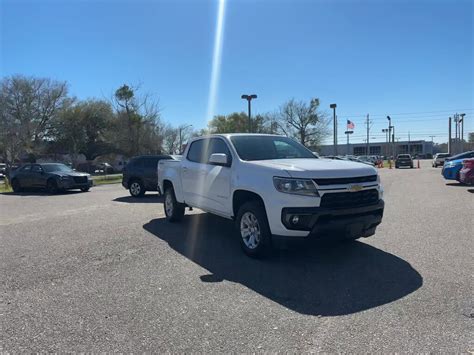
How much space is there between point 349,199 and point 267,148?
1.89m

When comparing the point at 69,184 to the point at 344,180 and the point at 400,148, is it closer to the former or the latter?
the point at 344,180

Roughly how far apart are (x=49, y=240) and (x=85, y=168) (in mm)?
56527

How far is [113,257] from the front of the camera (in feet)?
20.5

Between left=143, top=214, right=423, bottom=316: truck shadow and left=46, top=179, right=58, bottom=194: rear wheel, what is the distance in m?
13.3

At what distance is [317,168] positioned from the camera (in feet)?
18.0

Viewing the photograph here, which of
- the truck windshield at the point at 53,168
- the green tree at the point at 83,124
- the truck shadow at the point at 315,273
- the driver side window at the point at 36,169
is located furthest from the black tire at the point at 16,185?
the green tree at the point at 83,124

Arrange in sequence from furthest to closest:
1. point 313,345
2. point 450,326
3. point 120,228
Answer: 1. point 120,228
2. point 450,326
3. point 313,345

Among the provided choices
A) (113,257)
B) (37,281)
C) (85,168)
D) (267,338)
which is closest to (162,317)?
(267,338)

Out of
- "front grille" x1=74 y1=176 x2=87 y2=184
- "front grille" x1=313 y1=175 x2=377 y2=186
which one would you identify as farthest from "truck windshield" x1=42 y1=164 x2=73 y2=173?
"front grille" x1=313 y1=175 x2=377 y2=186

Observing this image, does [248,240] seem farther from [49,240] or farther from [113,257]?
[49,240]

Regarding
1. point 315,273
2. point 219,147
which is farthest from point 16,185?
point 315,273

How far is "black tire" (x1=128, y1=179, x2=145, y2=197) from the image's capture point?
620 inches

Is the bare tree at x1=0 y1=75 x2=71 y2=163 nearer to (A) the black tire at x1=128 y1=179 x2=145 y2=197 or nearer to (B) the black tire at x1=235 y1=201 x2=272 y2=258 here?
(A) the black tire at x1=128 y1=179 x2=145 y2=197

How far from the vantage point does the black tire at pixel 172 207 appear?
8.86 metres
